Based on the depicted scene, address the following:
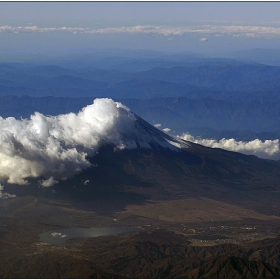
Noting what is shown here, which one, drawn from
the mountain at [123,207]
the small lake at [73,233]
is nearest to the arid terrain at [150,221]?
the mountain at [123,207]

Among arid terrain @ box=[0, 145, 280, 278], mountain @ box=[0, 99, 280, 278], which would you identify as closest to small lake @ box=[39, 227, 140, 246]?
mountain @ box=[0, 99, 280, 278]

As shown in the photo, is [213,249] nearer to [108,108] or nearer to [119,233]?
[119,233]

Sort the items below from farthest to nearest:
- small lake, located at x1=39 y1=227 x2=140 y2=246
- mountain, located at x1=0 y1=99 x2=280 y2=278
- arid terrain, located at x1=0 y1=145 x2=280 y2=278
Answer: small lake, located at x1=39 y1=227 x2=140 y2=246 < mountain, located at x1=0 y1=99 x2=280 y2=278 < arid terrain, located at x1=0 y1=145 x2=280 y2=278

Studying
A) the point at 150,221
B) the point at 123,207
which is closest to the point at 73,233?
the point at 150,221

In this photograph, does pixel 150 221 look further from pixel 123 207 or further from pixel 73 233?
pixel 73 233

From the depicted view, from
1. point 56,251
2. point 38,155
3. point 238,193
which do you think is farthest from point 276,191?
point 56,251

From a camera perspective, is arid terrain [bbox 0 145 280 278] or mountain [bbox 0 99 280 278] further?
mountain [bbox 0 99 280 278]

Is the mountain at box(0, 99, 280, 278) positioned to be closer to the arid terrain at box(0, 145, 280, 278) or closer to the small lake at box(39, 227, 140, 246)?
the arid terrain at box(0, 145, 280, 278)

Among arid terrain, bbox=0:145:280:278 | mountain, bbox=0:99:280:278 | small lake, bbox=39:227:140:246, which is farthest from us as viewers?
small lake, bbox=39:227:140:246
